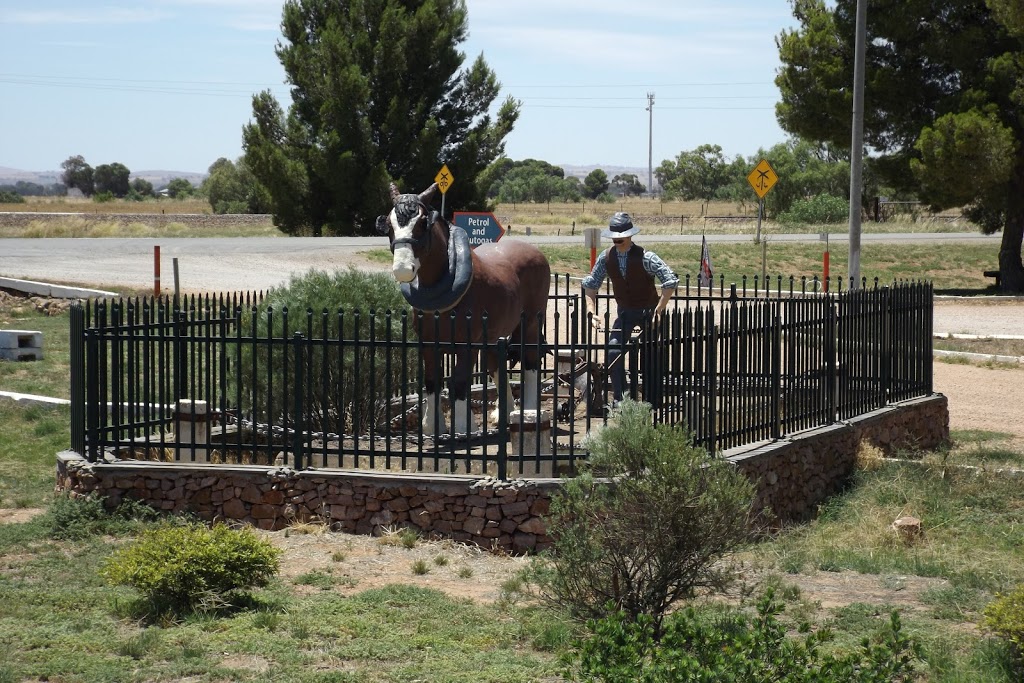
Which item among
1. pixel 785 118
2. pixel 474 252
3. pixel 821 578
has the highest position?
pixel 785 118

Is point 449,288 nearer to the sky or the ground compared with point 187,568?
nearer to the sky

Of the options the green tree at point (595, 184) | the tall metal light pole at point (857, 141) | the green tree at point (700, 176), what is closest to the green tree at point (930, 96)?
the tall metal light pole at point (857, 141)

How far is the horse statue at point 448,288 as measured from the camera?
9844 millimetres

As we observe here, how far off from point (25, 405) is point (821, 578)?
31.4 ft

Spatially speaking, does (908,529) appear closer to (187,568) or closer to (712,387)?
(712,387)

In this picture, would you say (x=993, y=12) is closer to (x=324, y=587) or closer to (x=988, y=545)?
(x=988, y=545)

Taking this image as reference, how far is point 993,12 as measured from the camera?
29.6 metres

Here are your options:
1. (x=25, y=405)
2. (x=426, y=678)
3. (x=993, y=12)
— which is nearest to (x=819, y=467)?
(x=426, y=678)

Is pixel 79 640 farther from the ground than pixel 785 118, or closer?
closer

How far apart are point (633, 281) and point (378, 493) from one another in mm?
3426

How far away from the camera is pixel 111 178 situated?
119 metres

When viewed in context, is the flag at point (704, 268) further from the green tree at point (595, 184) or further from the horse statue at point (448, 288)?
the green tree at point (595, 184)

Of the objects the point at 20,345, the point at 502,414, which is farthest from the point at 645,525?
the point at 20,345

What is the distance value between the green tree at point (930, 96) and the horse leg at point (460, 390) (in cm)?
2214
